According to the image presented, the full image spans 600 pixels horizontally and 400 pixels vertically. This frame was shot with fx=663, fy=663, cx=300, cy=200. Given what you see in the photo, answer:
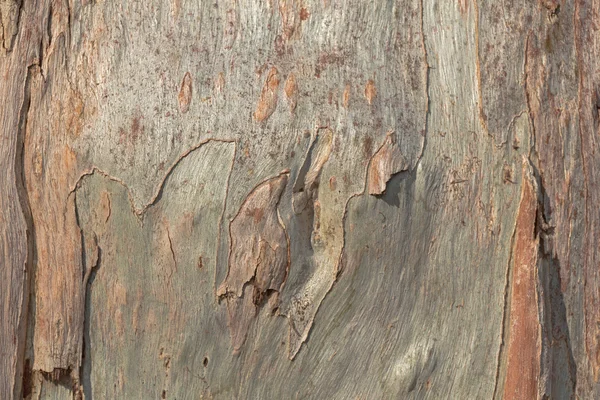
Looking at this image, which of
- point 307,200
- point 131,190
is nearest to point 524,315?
point 307,200

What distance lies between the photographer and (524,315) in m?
1.27

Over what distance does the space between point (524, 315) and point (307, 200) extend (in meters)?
0.47

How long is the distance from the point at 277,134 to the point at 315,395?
51 centimetres

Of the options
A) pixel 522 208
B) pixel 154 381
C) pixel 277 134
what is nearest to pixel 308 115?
pixel 277 134

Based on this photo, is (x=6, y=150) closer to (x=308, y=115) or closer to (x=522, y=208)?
(x=308, y=115)

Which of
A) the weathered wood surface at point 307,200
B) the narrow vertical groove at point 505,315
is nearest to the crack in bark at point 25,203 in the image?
the weathered wood surface at point 307,200

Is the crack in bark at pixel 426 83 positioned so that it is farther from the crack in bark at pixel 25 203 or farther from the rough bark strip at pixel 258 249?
the crack in bark at pixel 25 203

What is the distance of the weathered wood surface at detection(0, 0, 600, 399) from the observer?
1247mm

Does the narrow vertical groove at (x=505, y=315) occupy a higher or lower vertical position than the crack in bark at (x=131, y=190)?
lower

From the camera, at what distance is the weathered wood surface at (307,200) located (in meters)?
1.25

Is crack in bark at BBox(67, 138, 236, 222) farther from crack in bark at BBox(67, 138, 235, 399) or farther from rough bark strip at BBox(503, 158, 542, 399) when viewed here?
rough bark strip at BBox(503, 158, 542, 399)

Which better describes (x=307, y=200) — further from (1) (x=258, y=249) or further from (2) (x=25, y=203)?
(2) (x=25, y=203)

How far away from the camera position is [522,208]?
4.23 feet

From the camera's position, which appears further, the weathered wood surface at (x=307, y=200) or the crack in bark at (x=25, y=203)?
the crack in bark at (x=25, y=203)
